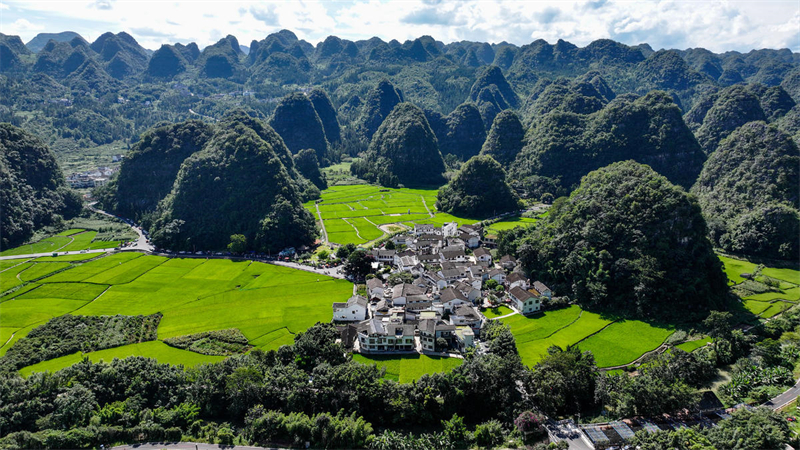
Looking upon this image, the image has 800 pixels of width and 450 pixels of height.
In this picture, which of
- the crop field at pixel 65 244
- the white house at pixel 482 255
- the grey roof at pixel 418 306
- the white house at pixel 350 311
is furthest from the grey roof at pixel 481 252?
the crop field at pixel 65 244

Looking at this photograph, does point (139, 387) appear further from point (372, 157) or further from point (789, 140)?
point (372, 157)

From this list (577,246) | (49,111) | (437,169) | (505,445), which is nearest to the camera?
(505,445)

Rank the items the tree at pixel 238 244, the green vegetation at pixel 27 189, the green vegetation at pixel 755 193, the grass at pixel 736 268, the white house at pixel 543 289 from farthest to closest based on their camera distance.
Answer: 1. the green vegetation at pixel 27 189
2. the tree at pixel 238 244
3. the green vegetation at pixel 755 193
4. the grass at pixel 736 268
5. the white house at pixel 543 289

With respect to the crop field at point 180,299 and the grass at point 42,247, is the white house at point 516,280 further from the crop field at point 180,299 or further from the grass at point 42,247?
the grass at point 42,247

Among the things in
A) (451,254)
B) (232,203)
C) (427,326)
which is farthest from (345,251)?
(232,203)

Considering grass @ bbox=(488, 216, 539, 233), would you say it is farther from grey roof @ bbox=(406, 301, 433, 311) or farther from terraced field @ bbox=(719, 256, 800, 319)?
grey roof @ bbox=(406, 301, 433, 311)

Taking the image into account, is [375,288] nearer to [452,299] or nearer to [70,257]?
[452,299]

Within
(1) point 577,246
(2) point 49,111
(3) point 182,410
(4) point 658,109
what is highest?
(4) point 658,109

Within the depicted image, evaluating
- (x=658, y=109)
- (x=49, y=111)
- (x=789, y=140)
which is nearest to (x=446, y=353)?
(x=789, y=140)
